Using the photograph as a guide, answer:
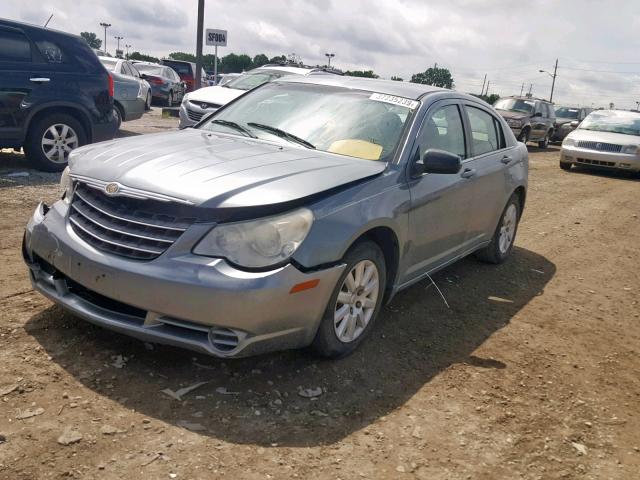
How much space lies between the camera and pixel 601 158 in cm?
1475

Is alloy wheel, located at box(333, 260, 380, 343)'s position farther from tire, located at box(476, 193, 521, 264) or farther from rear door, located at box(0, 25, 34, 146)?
rear door, located at box(0, 25, 34, 146)

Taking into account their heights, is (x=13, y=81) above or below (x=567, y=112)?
above

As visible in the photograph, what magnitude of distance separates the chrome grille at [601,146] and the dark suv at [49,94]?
11027 millimetres

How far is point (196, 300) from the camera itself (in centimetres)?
299

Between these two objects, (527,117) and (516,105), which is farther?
(516,105)

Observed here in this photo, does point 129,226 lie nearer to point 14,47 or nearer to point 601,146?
point 14,47

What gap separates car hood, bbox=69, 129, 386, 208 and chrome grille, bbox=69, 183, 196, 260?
0.10 metres

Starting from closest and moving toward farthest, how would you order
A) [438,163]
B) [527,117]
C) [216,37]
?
[438,163]
[216,37]
[527,117]

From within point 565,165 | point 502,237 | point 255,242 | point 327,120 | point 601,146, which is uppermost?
point 327,120

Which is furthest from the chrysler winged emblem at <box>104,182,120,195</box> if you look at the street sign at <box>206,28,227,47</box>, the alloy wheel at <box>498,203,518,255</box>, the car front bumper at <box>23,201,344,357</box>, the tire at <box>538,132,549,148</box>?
the tire at <box>538,132,549,148</box>

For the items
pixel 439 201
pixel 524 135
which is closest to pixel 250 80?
pixel 439 201

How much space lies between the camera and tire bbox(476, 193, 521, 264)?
19.7 ft

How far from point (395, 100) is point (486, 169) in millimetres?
1223

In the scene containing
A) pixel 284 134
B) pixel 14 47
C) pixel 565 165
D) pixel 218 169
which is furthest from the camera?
pixel 565 165
